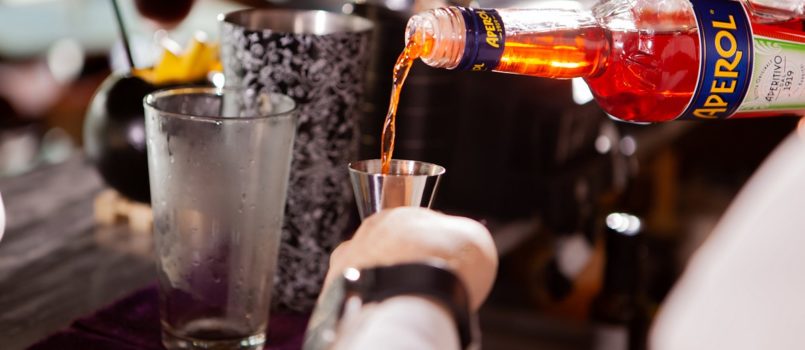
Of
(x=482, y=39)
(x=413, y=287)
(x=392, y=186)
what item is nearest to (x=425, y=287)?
(x=413, y=287)

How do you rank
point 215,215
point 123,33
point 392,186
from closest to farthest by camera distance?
point 392,186 < point 215,215 < point 123,33

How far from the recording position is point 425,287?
1.64ft

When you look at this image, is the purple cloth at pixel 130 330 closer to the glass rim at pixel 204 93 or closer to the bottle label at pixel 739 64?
the glass rim at pixel 204 93

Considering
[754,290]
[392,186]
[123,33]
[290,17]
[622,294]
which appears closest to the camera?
[754,290]

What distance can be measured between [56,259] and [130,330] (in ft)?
0.71

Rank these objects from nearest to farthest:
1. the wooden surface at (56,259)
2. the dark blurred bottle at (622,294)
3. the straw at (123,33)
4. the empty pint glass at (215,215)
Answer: the empty pint glass at (215,215) → the wooden surface at (56,259) → the straw at (123,33) → the dark blurred bottle at (622,294)

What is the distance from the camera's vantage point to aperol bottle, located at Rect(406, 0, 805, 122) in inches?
31.0

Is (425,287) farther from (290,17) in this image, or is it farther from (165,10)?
(165,10)

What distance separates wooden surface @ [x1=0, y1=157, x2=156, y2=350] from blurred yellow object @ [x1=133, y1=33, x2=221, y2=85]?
18 centimetres

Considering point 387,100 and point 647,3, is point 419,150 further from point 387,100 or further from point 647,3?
point 647,3

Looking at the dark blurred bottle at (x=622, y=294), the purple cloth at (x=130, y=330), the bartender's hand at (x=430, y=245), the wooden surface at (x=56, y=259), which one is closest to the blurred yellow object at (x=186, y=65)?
the wooden surface at (x=56, y=259)

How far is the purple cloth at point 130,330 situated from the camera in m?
0.82

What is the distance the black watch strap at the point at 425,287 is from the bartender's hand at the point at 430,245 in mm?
24

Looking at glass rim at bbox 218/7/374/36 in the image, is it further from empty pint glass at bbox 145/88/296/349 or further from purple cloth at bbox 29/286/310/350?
purple cloth at bbox 29/286/310/350
